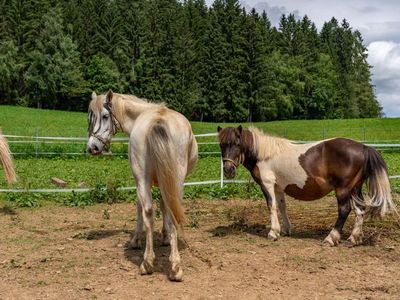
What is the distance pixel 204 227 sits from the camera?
7.44 meters

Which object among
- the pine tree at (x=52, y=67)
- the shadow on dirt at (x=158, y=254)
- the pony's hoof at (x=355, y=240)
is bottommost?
the shadow on dirt at (x=158, y=254)

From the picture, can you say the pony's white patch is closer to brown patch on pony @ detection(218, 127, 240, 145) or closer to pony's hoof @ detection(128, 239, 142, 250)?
brown patch on pony @ detection(218, 127, 240, 145)

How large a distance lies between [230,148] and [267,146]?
1.91ft

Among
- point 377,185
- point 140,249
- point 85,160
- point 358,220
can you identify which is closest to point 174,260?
point 140,249

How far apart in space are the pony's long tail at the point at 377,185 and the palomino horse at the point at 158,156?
236 cm

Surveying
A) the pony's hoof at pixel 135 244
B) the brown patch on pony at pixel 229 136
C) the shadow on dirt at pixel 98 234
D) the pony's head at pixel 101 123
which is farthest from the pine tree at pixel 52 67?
the pony's hoof at pixel 135 244

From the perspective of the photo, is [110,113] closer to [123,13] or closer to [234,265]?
[234,265]

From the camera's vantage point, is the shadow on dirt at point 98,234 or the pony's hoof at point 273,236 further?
the shadow on dirt at point 98,234

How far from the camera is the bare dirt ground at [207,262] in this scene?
4.52 meters

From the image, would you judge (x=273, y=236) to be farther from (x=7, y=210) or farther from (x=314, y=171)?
(x=7, y=210)

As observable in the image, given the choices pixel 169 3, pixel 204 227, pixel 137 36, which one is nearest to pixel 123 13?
pixel 137 36

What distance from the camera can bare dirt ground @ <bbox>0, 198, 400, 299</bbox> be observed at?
4.52 metres

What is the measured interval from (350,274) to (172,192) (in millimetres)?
2188

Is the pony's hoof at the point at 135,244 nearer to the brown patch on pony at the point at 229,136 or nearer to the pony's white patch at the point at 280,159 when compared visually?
the brown patch on pony at the point at 229,136
